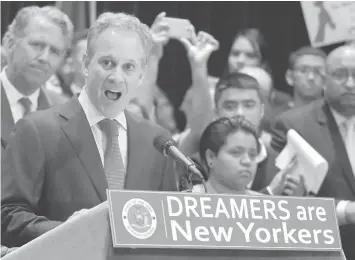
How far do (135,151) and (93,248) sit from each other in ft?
2.35

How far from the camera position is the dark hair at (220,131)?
350 cm

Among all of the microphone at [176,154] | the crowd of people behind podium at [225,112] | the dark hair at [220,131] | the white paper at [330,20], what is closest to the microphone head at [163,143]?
the microphone at [176,154]

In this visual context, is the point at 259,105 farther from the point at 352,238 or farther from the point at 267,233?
the point at 267,233

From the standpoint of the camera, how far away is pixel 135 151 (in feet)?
8.44

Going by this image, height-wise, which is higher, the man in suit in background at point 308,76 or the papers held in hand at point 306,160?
the man in suit in background at point 308,76

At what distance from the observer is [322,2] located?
4.23 metres

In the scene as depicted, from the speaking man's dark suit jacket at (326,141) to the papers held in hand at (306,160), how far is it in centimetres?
17

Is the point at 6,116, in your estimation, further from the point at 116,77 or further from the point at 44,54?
the point at 116,77

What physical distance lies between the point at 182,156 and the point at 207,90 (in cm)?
157

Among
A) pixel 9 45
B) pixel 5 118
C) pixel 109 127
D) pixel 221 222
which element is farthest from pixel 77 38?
pixel 221 222

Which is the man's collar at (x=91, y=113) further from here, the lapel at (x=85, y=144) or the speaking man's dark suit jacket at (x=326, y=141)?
the speaking man's dark suit jacket at (x=326, y=141)

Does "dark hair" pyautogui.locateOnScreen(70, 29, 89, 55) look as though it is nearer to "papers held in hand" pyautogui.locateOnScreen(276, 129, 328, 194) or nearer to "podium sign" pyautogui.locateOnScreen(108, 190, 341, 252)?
"papers held in hand" pyautogui.locateOnScreen(276, 129, 328, 194)

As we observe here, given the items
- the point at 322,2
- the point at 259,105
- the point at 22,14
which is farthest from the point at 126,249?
the point at 322,2

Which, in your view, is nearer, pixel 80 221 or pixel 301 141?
pixel 80 221
